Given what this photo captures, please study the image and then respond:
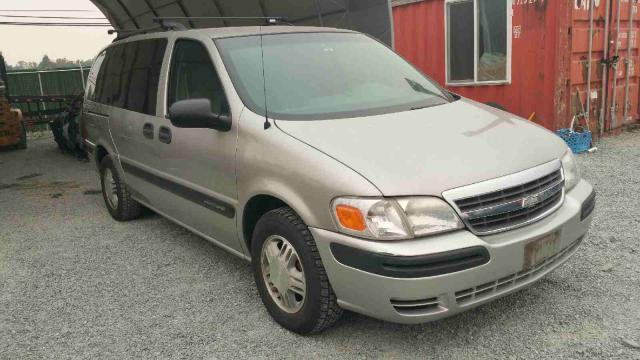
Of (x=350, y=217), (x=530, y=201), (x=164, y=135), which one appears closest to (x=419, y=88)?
(x=530, y=201)

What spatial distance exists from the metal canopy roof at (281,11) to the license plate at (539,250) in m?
4.00

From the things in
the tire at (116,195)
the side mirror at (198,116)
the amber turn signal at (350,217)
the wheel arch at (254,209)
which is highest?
the side mirror at (198,116)

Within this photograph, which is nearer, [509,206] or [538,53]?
[509,206]

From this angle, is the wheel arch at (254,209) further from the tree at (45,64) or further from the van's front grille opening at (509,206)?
the tree at (45,64)

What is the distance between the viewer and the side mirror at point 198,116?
306cm

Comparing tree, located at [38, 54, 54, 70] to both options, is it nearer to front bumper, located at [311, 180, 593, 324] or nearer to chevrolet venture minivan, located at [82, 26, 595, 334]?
chevrolet venture minivan, located at [82, 26, 595, 334]

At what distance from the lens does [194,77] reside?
369 cm

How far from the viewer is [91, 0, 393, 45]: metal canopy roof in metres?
6.22

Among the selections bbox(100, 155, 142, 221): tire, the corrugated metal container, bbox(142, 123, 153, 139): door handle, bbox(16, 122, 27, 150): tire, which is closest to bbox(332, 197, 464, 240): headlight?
bbox(142, 123, 153, 139): door handle

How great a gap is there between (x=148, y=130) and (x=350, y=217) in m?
2.29

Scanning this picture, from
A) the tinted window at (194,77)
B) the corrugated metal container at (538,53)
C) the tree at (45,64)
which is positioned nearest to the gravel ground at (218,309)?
the tinted window at (194,77)

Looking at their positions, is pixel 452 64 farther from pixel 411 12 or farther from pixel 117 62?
pixel 117 62

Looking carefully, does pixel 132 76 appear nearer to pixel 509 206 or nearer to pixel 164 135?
pixel 164 135

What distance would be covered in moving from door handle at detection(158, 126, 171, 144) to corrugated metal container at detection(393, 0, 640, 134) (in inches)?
216
